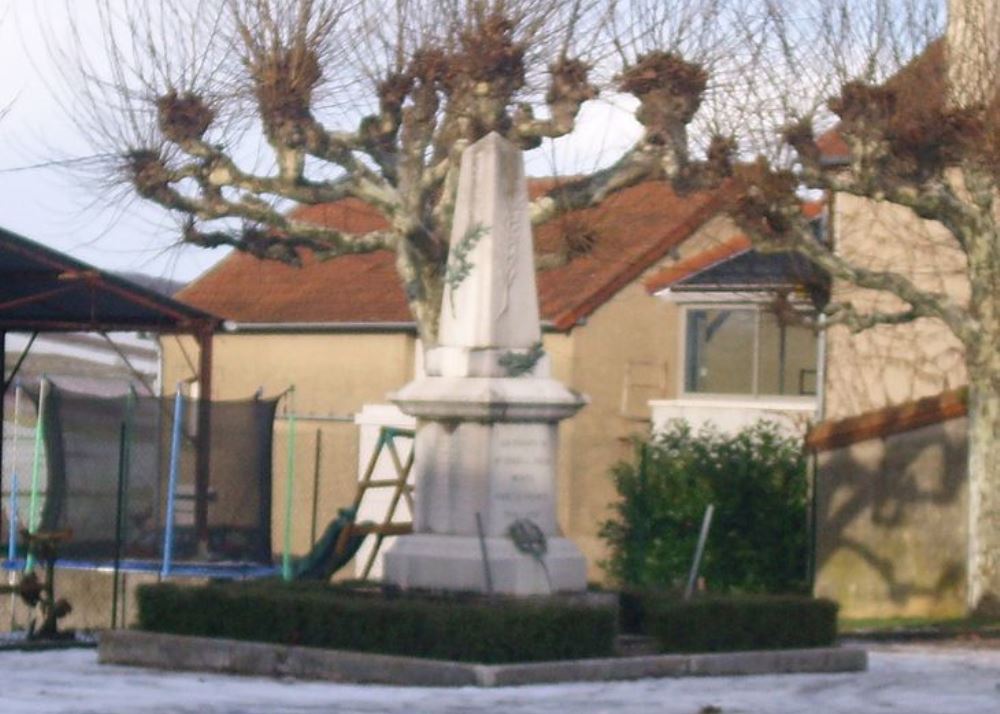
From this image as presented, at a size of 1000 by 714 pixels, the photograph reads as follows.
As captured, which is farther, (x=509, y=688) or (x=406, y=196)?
(x=406, y=196)

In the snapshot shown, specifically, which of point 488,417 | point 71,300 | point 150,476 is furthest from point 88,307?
point 488,417

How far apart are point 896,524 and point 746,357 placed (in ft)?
32.5

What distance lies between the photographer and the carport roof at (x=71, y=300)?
77.7ft

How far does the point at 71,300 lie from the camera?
27234mm

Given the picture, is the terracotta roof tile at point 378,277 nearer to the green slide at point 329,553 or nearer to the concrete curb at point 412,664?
the green slide at point 329,553

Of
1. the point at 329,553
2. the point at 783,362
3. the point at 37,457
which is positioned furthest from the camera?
the point at 783,362

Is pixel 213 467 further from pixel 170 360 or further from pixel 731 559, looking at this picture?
pixel 170 360

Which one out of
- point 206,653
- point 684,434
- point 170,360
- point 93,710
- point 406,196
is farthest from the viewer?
point 170,360

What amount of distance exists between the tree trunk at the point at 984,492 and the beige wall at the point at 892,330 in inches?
238

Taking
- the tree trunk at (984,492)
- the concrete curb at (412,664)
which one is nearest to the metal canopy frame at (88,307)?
the concrete curb at (412,664)

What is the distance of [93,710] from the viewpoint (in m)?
12.9

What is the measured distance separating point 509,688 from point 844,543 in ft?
43.3

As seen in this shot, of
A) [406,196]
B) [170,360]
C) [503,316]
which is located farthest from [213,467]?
[170,360]

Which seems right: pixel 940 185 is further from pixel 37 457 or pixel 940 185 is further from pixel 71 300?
pixel 71 300
